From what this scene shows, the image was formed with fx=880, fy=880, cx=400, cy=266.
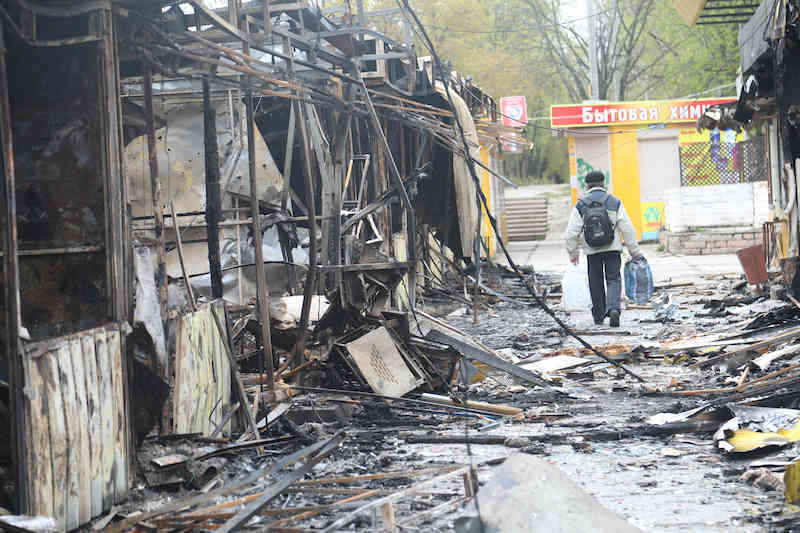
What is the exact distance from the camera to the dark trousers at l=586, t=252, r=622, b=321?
1151cm

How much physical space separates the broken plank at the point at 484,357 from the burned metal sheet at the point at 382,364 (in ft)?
2.11

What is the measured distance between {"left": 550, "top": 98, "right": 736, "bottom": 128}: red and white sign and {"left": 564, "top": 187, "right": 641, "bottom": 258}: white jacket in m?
18.8

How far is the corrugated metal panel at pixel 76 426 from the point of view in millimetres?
4168

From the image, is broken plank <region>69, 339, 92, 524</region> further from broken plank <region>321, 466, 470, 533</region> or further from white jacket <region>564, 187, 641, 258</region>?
white jacket <region>564, 187, 641, 258</region>

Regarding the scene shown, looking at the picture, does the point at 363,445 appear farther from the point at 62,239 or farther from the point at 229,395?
the point at 62,239

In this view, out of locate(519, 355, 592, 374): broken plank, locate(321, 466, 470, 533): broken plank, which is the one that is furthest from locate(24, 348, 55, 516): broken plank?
locate(519, 355, 592, 374): broken plank

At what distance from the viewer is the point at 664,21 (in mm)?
38250

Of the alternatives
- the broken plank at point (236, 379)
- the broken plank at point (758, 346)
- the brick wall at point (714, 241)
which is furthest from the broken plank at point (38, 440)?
the brick wall at point (714, 241)

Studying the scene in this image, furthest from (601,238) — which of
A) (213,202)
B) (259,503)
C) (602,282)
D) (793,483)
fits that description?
(259,503)

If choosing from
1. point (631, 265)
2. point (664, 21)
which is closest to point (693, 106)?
point (664, 21)

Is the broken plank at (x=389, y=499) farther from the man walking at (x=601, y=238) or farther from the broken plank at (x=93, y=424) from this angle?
the man walking at (x=601, y=238)

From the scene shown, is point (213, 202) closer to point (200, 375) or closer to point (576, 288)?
point (200, 375)

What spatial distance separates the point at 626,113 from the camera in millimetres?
29984

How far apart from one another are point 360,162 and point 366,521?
948cm
